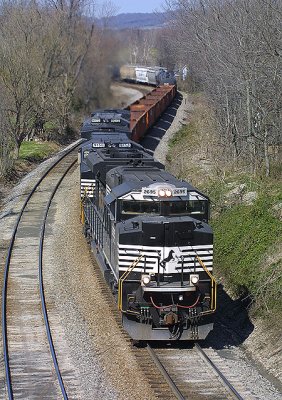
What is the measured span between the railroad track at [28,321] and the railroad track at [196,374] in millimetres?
2171

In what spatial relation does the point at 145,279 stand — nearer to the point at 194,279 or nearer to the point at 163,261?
the point at 163,261

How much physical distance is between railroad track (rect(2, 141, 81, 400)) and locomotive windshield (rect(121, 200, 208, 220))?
3.47 meters

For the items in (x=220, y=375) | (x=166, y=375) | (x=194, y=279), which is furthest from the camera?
(x=194, y=279)

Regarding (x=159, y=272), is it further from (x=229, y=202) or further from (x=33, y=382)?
(x=229, y=202)

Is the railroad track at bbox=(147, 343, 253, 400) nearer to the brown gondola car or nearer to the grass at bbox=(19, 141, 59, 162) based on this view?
the brown gondola car

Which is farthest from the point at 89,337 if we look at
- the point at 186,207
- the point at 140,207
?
the point at 186,207

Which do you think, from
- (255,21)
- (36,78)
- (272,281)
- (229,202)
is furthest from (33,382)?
(36,78)

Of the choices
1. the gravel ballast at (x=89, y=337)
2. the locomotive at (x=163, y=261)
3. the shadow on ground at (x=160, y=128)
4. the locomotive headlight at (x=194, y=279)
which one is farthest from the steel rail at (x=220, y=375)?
the shadow on ground at (x=160, y=128)

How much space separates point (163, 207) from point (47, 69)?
123 ft

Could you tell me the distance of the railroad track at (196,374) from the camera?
12948mm

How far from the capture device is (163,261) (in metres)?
14.6

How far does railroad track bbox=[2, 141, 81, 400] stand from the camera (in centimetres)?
1333

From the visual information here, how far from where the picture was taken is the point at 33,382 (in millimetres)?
13430

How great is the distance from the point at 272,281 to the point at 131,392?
5.45 metres
